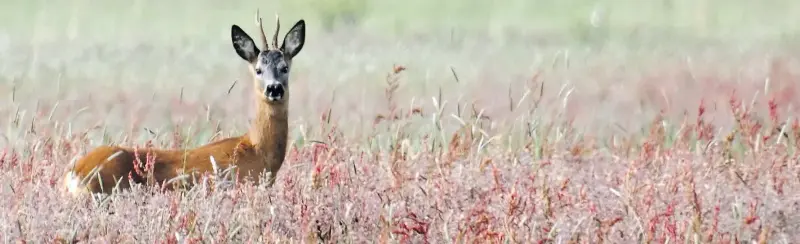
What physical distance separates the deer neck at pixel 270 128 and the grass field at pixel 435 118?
0.21m

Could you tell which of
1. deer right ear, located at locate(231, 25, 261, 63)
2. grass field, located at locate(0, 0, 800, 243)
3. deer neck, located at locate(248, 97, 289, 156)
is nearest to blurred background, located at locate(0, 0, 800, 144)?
grass field, located at locate(0, 0, 800, 243)

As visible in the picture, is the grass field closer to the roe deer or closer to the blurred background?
the blurred background

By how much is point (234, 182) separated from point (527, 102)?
6.24 m

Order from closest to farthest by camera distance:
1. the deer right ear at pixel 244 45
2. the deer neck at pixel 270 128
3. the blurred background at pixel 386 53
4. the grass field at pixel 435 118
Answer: the grass field at pixel 435 118 → the deer right ear at pixel 244 45 → the deer neck at pixel 270 128 → the blurred background at pixel 386 53

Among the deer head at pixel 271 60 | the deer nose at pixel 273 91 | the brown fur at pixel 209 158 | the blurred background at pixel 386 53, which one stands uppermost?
the deer head at pixel 271 60

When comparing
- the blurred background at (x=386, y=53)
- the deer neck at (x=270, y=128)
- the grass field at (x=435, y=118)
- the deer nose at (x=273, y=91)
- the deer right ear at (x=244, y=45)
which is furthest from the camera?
the blurred background at (x=386, y=53)

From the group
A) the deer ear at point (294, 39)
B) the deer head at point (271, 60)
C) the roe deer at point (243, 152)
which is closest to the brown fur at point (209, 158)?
the roe deer at point (243, 152)

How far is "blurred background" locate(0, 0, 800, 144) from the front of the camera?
1258 cm

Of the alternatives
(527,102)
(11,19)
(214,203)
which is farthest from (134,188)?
(11,19)

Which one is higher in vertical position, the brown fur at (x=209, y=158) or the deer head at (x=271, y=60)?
the deer head at (x=271, y=60)

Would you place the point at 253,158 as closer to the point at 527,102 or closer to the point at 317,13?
the point at 527,102

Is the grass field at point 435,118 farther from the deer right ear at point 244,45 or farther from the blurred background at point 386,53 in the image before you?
the deer right ear at point 244,45

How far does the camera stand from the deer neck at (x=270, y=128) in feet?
23.1

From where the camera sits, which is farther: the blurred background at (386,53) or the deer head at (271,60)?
the blurred background at (386,53)
